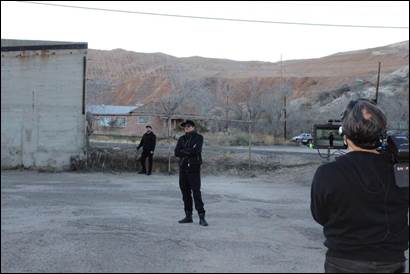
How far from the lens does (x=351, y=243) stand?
2.81 metres

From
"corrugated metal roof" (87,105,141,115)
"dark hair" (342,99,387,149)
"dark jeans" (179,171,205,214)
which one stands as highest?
"corrugated metal roof" (87,105,141,115)

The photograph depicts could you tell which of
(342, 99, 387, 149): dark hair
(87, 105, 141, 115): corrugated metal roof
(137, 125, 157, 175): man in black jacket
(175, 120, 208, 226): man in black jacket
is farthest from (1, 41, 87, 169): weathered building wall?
(87, 105, 141, 115): corrugated metal roof

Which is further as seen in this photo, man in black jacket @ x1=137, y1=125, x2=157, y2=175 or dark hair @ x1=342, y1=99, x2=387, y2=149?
man in black jacket @ x1=137, y1=125, x2=157, y2=175

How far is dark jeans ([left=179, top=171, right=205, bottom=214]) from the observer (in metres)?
8.29

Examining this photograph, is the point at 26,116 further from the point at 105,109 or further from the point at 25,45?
the point at 105,109

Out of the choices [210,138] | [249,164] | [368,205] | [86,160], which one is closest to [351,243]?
[368,205]

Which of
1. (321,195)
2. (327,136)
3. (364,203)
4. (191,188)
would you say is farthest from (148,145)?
(364,203)

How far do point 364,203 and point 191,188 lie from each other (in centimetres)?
570

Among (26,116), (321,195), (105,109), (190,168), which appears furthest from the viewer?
(105,109)

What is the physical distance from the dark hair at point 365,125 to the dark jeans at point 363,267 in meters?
0.55

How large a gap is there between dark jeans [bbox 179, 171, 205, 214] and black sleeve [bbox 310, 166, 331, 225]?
211 inches

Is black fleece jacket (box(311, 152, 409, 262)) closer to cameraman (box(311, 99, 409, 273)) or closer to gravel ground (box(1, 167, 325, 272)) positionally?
cameraman (box(311, 99, 409, 273))

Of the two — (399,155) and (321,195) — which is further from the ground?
(399,155)

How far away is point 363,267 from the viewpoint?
2.77 m
